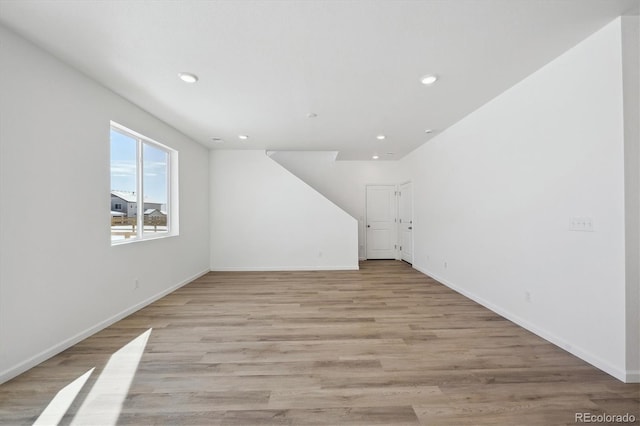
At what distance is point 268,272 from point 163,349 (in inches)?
119

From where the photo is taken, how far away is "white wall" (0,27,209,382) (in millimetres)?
1849

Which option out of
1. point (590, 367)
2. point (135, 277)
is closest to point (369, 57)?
point (590, 367)

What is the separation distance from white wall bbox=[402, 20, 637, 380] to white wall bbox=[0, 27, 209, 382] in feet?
14.6

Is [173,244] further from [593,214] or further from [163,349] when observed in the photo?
[593,214]

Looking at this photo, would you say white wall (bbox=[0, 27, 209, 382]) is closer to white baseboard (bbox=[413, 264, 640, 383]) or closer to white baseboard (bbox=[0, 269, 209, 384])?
white baseboard (bbox=[0, 269, 209, 384])

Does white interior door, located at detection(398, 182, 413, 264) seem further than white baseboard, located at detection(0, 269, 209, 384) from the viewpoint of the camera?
Yes

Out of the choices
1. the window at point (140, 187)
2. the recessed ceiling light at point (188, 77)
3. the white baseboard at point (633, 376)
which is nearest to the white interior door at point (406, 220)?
the white baseboard at point (633, 376)

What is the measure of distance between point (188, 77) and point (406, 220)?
526 cm

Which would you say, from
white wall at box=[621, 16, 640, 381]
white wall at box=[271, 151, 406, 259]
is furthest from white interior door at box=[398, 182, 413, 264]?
white wall at box=[621, 16, 640, 381]

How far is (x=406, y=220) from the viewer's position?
6.14 m

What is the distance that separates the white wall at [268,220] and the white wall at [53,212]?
219 cm

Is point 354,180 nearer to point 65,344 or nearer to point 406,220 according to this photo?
point 406,220

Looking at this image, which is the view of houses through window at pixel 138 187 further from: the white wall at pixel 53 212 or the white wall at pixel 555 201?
the white wall at pixel 555 201

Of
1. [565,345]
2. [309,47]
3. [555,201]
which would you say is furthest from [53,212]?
[565,345]
